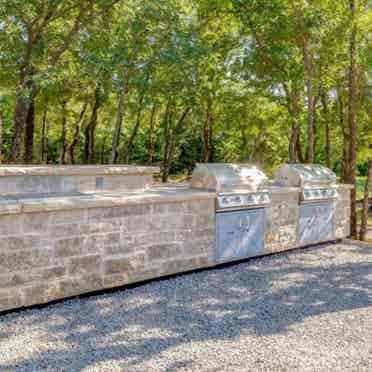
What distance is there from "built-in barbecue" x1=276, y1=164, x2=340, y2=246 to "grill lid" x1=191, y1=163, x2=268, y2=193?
85 centimetres

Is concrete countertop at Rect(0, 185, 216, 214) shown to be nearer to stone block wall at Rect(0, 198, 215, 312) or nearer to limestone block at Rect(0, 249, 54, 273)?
stone block wall at Rect(0, 198, 215, 312)

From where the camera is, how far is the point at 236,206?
194 inches

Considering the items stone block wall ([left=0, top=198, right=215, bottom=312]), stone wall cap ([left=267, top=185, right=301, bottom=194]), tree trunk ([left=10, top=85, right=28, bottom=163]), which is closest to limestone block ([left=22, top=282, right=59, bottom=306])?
stone block wall ([left=0, top=198, right=215, bottom=312])

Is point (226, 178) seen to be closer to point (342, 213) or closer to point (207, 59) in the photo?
point (342, 213)

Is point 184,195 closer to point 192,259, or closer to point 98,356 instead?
point 192,259

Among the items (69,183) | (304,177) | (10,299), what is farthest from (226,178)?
(10,299)

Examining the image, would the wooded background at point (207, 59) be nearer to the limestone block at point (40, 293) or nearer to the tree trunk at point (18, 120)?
the tree trunk at point (18, 120)

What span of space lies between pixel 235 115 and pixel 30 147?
6.78 metres

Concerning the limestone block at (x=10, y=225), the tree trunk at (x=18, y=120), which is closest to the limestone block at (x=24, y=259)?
the limestone block at (x=10, y=225)

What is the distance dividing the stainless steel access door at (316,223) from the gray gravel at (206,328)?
1.32m

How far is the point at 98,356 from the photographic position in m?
2.73

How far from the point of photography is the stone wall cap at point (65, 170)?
4511 mm

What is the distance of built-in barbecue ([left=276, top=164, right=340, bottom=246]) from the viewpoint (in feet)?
19.3

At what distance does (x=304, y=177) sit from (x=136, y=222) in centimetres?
301
